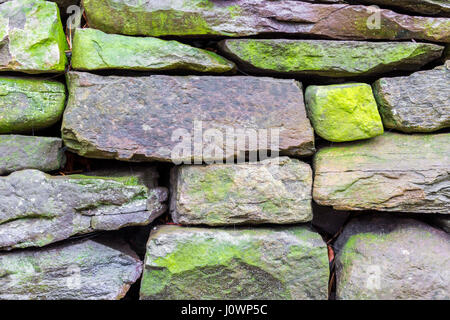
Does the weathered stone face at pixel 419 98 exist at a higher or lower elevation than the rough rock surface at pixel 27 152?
higher

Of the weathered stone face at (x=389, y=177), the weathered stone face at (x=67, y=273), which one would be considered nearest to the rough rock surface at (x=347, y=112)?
the weathered stone face at (x=389, y=177)

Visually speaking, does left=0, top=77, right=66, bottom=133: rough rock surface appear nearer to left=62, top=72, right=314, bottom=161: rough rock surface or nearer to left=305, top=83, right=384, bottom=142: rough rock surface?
left=62, top=72, right=314, bottom=161: rough rock surface

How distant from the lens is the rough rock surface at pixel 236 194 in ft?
5.48

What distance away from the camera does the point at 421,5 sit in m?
1.73

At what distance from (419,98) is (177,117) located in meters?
1.22

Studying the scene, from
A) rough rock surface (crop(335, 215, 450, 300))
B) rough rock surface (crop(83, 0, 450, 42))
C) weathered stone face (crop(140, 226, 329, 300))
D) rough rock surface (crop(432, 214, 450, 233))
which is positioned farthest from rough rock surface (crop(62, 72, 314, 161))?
rough rock surface (crop(432, 214, 450, 233))

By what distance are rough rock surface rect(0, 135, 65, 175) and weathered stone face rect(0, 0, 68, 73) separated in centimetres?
34

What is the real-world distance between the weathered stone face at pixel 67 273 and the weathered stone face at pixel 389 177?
1090 mm

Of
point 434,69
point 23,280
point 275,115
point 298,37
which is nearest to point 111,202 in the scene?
point 23,280

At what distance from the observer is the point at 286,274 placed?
1.67 m

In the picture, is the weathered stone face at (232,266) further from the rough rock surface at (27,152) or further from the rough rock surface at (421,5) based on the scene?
the rough rock surface at (421,5)

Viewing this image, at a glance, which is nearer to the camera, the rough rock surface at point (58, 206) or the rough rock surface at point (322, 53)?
the rough rock surface at point (58, 206)

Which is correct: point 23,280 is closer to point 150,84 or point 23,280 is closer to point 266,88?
point 150,84

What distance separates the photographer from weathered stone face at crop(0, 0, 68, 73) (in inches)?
62.1
